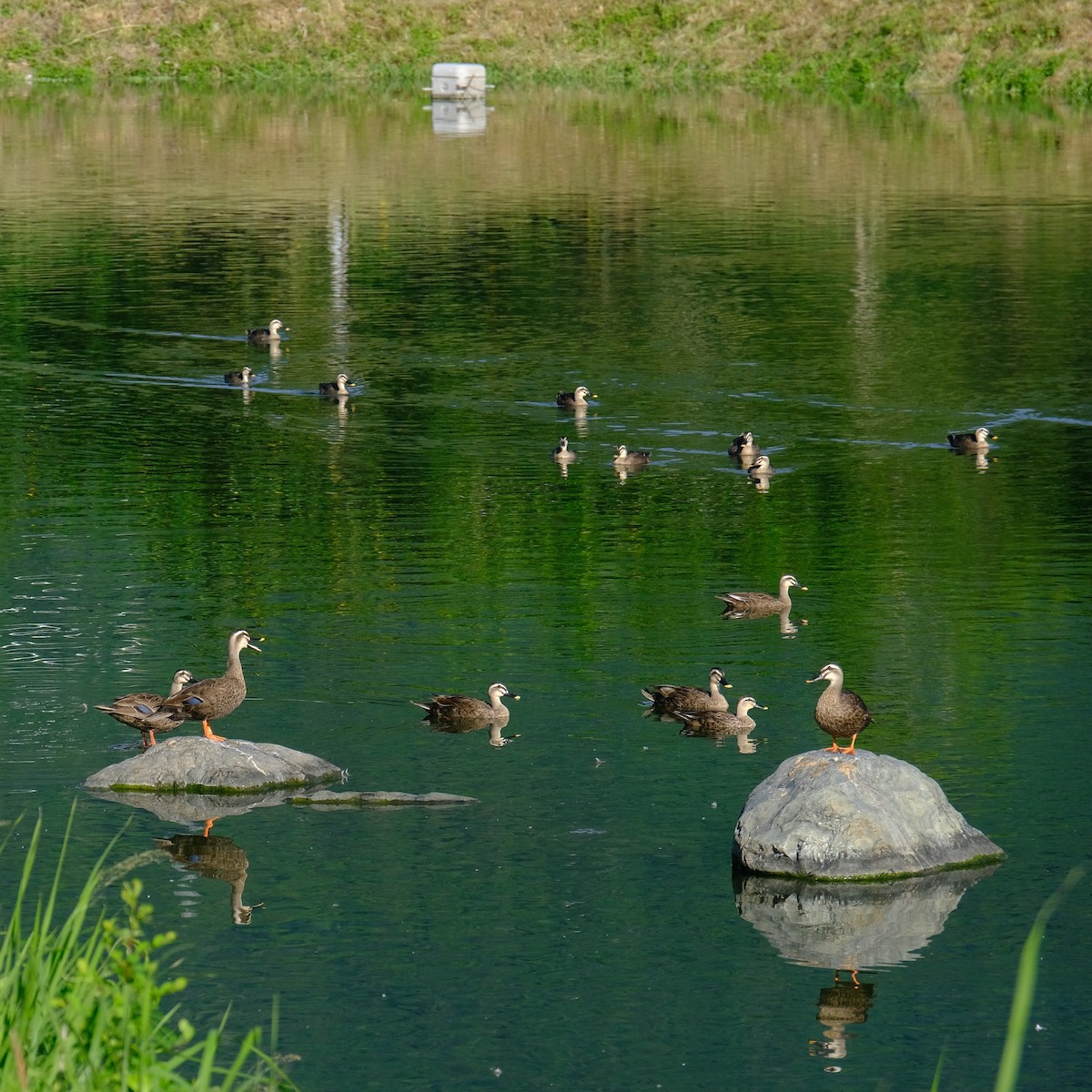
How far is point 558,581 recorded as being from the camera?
2973 cm

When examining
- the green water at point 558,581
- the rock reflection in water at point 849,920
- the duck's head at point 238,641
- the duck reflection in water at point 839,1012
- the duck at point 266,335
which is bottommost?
the duck reflection in water at point 839,1012

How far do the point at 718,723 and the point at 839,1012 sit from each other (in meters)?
6.41

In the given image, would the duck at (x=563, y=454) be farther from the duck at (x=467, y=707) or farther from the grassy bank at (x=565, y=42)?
the grassy bank at (x=565, y=42)

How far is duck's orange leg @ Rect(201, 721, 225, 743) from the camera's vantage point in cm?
2183

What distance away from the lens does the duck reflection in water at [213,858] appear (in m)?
19.4

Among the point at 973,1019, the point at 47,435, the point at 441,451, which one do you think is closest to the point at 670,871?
the point at 973,1019

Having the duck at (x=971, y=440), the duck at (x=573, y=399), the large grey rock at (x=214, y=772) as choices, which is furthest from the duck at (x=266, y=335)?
the large grey rock at (x=214, y=772)

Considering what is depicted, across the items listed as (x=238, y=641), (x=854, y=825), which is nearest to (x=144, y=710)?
(x=238, y=641)

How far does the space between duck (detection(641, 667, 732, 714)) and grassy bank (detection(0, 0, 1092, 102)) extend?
91.8m

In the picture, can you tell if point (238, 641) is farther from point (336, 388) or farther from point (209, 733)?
point (336, 388)

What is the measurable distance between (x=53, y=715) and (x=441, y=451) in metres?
16.2

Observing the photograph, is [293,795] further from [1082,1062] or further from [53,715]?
[1082,1062]

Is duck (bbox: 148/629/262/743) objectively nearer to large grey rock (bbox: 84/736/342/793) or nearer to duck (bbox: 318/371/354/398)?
large grey rock (bbox: 84/736/342/793)

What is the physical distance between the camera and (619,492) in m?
35.8
